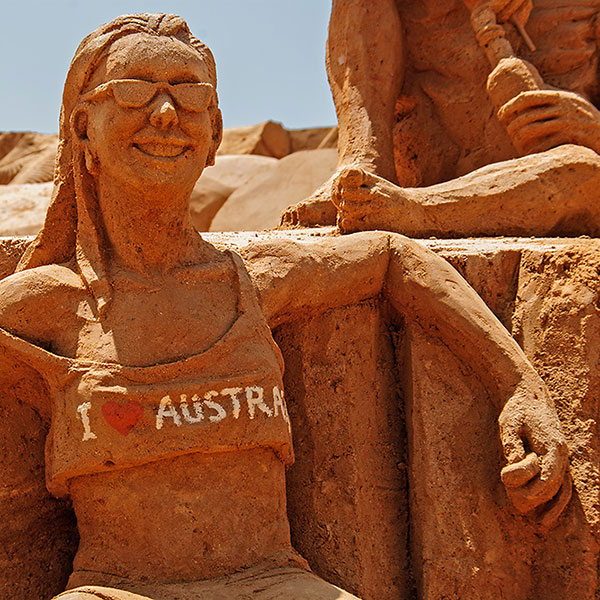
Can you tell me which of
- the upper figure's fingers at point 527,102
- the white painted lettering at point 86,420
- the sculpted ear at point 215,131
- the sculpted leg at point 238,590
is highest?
the upper figure's fingers at point 527,102

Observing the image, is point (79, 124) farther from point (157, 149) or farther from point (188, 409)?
point (188, 409)

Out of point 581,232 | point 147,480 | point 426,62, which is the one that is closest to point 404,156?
point 426,62

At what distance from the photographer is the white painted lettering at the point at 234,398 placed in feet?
9.87

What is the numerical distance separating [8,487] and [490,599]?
5.15 feet

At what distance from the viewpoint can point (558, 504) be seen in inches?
130

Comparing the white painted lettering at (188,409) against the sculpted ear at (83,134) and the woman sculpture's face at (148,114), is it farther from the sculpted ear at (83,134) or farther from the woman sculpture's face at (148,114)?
the sculpted ear at (83,134)

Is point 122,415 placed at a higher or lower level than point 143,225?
lower

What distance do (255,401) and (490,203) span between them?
1.61 meters

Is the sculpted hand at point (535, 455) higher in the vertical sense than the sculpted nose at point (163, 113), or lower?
lower

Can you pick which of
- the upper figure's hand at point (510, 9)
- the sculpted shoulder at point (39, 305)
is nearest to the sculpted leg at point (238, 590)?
the sculpted shoulder at point (39, 305)

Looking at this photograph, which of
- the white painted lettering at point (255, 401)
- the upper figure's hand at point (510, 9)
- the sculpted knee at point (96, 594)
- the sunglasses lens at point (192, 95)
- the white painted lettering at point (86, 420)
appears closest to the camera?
the sculpted knee at point (96, 594)

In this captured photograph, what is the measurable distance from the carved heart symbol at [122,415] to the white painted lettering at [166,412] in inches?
2.0

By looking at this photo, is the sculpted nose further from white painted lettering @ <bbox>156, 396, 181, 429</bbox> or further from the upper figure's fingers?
the upper figure's fingers

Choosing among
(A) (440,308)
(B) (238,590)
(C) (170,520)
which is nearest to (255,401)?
(C) (170,520)
